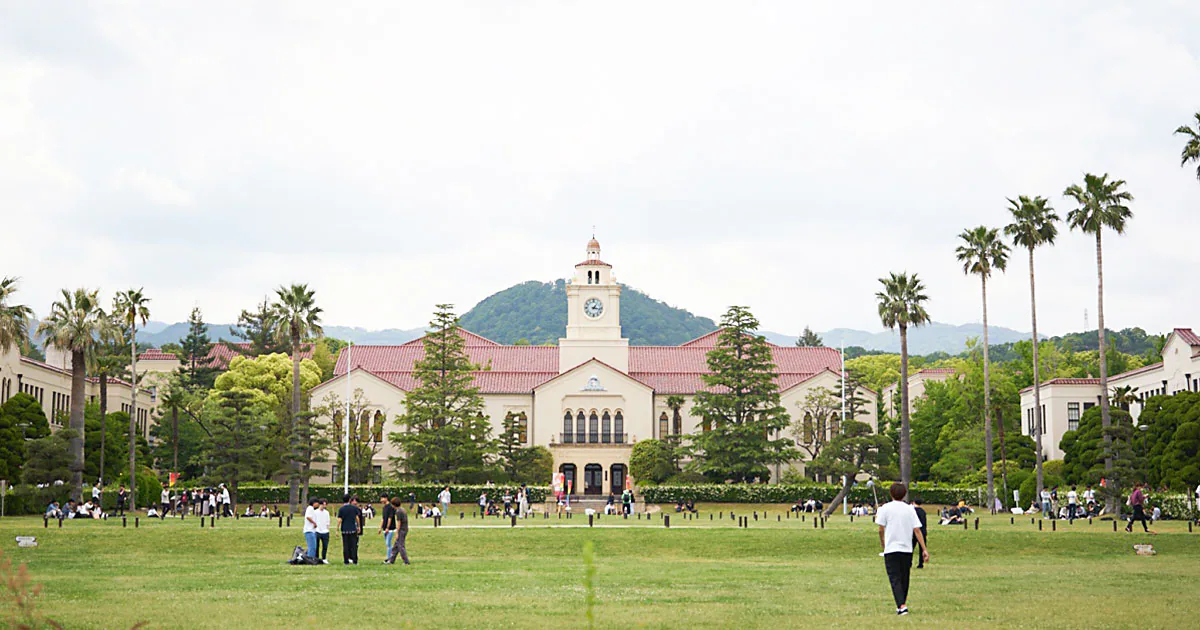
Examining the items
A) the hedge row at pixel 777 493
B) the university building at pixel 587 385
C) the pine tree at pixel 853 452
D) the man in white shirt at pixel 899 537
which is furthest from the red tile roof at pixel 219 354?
the man in white shirt at pixel 899 537

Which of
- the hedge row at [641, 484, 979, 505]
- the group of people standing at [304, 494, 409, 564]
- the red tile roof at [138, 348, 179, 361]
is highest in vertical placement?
the red tile roof at [138, 348, 179, 361]

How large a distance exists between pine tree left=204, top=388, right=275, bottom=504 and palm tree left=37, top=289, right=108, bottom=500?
978 centimetres

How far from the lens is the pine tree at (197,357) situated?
10894cm

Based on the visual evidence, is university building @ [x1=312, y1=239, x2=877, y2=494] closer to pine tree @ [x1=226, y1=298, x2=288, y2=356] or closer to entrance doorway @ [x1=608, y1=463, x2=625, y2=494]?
entrance doorway @ [x1=608, y1=463, x2=625, y2=494]

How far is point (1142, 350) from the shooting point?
141750 millimetres

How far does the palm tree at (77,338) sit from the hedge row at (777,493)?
31025mm

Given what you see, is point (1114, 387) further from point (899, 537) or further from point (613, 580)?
point (899, 537)

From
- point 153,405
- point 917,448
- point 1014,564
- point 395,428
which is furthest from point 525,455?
point 1014,564

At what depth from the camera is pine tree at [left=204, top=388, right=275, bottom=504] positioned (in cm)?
6073

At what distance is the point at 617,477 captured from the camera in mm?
81312

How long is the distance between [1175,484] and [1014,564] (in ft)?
90.6

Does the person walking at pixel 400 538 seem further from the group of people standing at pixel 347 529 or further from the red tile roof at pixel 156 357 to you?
the red tile roof at pixel 156 357

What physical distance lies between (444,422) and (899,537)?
59.9 metres

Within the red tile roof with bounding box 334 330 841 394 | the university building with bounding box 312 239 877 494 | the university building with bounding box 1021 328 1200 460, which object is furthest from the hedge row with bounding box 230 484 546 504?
the university building with bounding box 1021 328 1200 460
